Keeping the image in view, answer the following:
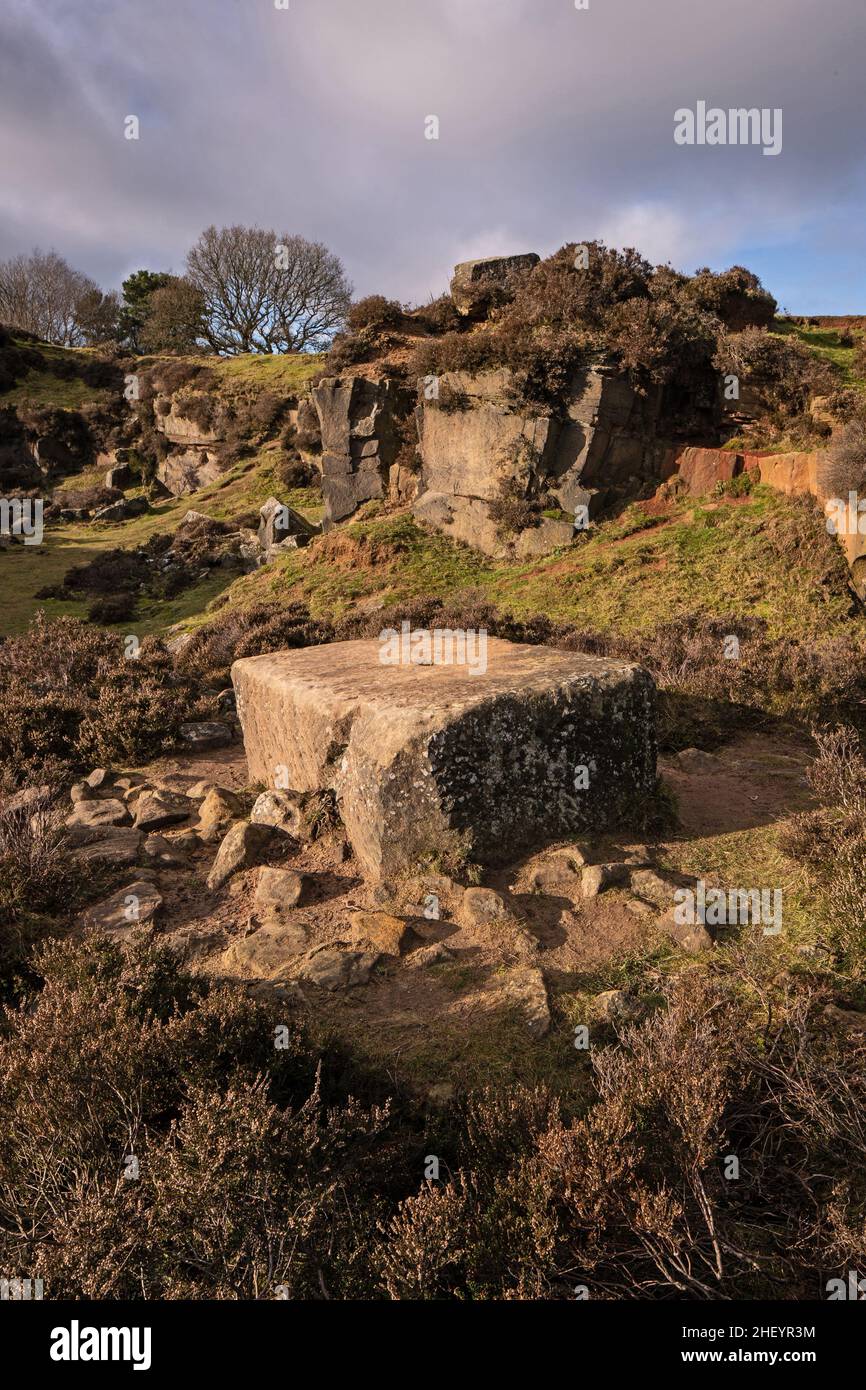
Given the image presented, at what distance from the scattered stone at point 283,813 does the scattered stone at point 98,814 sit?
1193mm

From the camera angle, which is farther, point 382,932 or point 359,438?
point 359,438

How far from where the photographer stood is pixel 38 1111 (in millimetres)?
2848

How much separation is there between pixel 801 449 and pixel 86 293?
6512 centimetres

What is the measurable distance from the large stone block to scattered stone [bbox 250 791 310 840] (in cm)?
17

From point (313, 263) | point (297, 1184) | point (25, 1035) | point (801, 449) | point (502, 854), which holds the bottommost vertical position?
point (297, 1184)

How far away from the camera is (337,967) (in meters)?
3.96

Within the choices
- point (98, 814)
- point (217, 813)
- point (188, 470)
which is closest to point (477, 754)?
point (217, 813)

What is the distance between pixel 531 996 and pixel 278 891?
180cm

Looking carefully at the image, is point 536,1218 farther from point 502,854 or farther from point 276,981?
point 502,854

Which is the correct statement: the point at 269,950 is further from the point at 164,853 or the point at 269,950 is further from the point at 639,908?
the point at 639,908

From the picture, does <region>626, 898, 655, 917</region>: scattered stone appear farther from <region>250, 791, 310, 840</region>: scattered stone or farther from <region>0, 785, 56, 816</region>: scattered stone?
<region>0, 785, 56, 816</region>: scattered stone

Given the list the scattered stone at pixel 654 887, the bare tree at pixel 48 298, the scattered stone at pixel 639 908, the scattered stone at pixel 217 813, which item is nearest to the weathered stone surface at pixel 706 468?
the scattered stone at pixel 217 813

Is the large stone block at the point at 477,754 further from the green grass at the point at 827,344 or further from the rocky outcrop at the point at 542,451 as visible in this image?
the green grass at the point at 827,344

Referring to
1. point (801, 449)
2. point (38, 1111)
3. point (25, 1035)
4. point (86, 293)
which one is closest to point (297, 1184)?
point (38, 1111)
